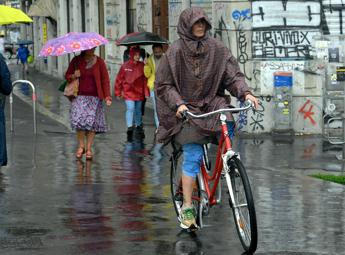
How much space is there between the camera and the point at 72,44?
44.3 feet

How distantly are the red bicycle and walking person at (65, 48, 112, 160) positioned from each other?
534 cm

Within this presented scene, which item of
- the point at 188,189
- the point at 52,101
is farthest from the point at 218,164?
the point at 52,101

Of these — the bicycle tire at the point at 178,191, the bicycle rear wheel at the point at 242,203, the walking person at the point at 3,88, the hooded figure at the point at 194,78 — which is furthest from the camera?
the walking person at the point at 3,88

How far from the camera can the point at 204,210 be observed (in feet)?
27.1

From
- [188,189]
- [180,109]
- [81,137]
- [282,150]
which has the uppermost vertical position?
[180,109]

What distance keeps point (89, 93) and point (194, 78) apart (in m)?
6.09

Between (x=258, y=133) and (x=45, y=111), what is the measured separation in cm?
744

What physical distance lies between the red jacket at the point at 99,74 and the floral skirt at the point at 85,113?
146mm

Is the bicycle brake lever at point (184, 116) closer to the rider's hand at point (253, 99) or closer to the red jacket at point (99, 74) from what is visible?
the rider's hand at point (253, 99)

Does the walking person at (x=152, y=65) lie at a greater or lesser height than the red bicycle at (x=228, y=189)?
greater

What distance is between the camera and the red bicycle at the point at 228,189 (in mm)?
7359

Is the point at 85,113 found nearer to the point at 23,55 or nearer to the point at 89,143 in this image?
the point at 89,143

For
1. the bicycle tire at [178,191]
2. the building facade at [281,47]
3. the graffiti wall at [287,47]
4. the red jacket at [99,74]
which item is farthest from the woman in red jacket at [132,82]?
the bicycle tire at [178,191]

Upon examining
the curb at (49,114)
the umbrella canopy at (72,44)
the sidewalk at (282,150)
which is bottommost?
the sidewalk at (282,150)
